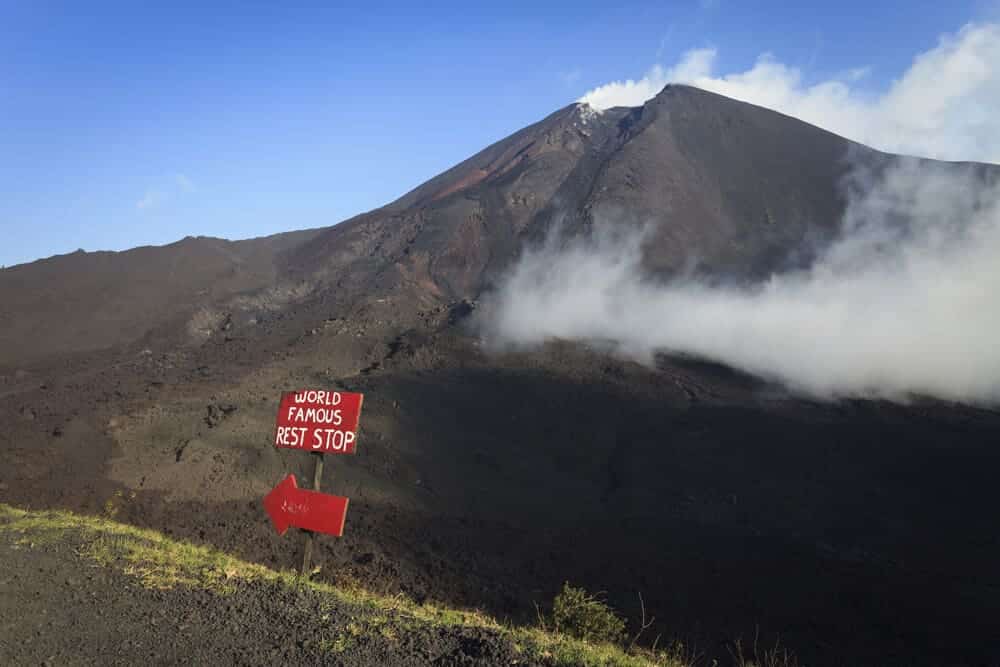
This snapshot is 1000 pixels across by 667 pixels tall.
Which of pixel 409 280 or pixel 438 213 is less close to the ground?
pixel 438 213

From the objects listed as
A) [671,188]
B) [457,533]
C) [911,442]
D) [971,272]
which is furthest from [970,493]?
[671,188]

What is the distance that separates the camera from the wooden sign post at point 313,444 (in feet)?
20.9

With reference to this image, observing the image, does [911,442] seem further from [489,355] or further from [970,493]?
[489,355]

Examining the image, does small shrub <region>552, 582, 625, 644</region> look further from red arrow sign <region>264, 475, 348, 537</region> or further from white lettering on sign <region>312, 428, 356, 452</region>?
white lettering on sign <region>312, 428, 356, 452</region>

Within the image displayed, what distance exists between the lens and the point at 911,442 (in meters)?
24.4

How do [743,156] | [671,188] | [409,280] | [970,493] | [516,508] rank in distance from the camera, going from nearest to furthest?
[516,508], [970,493], [409,280], [671,188], [743,156]

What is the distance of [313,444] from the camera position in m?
6.89

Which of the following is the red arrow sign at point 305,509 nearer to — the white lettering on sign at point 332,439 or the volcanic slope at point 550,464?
the white lettering on sign at point 332,439

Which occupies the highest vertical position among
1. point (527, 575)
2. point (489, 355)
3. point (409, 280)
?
point (409, 280)

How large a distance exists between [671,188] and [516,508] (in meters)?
37.4

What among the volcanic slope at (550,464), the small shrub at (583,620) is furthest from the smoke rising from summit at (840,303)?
the small shrub at (583,620)

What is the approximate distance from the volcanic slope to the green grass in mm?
5139

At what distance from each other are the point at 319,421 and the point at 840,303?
122 ft

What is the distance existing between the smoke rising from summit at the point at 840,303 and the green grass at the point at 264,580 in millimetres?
26412
